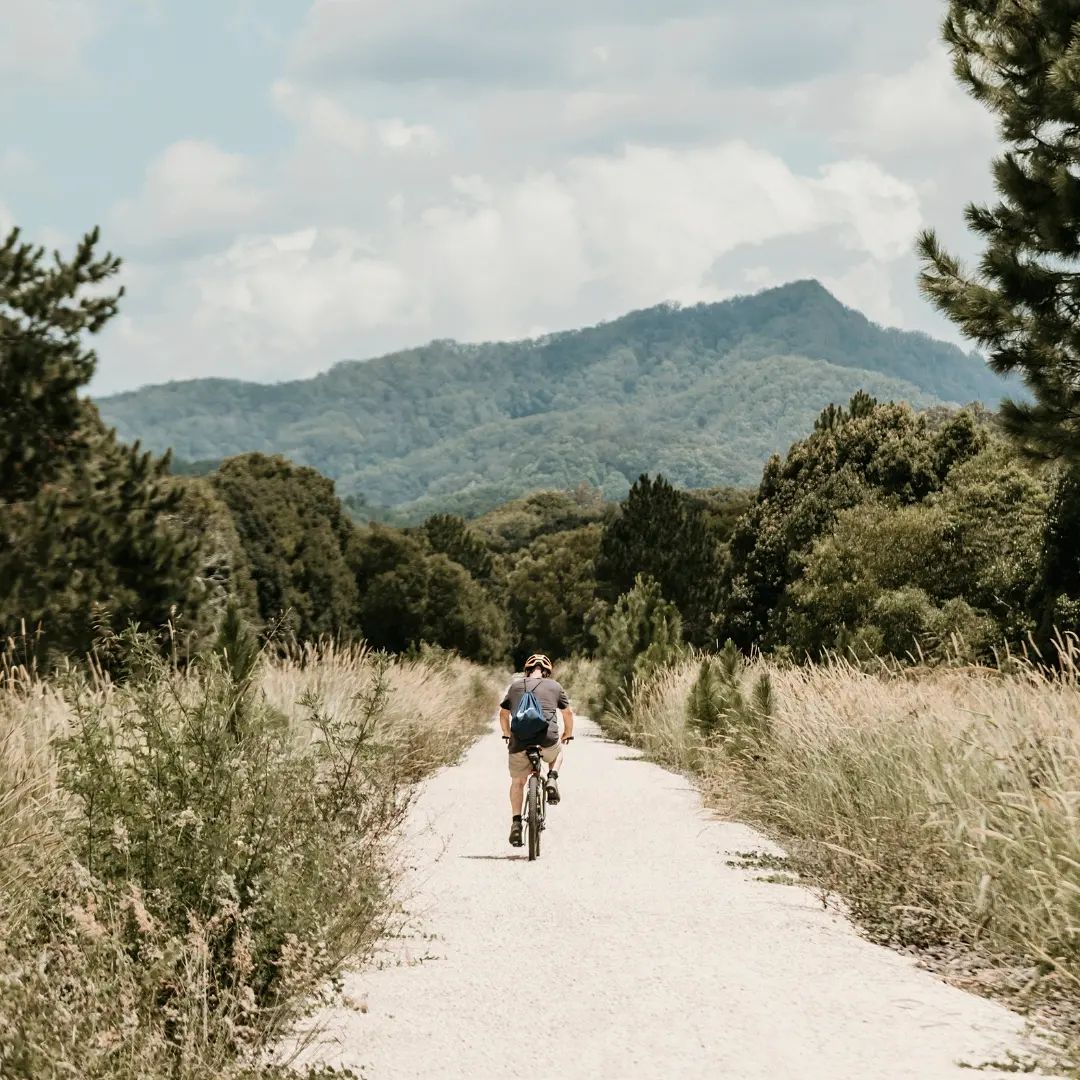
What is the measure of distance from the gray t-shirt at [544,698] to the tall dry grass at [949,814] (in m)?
2.06

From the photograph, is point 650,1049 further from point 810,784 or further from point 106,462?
point 106,462

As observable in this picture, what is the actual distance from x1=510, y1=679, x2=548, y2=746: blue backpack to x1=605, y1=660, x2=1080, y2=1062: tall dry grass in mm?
2211

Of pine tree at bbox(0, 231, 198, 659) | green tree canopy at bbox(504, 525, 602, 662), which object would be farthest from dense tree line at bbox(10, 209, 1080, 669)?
green tree canopy at bbox(504, 525, 602, 662)

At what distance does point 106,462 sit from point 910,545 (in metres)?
18.7

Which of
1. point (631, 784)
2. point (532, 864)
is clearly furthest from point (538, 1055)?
point (631, 784)

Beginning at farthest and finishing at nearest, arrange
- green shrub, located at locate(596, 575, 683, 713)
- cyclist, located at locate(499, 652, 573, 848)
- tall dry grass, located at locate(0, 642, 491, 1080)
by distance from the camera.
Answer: green shrub, located at locate(596, 575, 683, 713), cyclist, located at locate(499, 652, 573, 848), tall dry grass, located at locate(0, 642, 491, 1080)

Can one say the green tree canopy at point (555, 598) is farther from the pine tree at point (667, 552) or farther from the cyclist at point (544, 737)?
the cyclist at point (544, 737)

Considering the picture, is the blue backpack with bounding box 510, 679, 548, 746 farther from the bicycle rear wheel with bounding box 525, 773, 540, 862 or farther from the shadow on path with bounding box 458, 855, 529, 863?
the shadow on path with bounding box 458, 855, 529, 863

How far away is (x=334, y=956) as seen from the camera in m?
6.44

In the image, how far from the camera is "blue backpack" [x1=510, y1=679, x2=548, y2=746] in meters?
11.9

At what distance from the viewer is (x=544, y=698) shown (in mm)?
12344

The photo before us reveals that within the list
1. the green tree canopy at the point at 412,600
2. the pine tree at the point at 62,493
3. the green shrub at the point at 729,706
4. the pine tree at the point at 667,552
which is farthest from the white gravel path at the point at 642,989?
the green tree canopy at the point at 412,600

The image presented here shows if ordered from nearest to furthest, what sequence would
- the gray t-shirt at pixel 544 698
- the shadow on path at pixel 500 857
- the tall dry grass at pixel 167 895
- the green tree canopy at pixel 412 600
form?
1. the tall dry grass at pixel 167 895
2. the shadow on path at pixel 500 857
3. the gray t-shirt at pixel 544 698
4. the green tree canopy at pixel 412 600

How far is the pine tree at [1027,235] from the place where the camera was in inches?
615
